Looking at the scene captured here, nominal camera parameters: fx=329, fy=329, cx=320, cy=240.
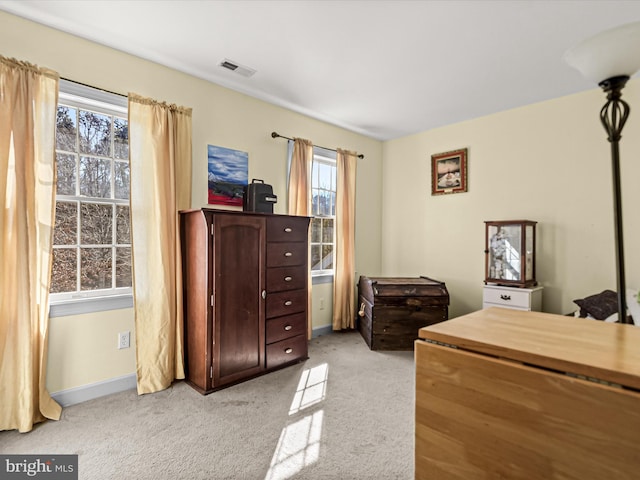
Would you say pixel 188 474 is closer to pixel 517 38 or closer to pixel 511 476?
pixel 511 476

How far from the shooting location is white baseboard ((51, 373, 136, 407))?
235cm

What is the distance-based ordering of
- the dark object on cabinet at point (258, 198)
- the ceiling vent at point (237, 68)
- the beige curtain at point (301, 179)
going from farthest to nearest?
the beige curtain at point (301, 179), the dark object on cabinet at point (258, 198), the ceiling vent at point (237, 68)

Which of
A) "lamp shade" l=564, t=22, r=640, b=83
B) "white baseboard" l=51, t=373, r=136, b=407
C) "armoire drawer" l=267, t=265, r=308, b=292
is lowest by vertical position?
"white baseboard" l=51, t=373, r=136, b=407

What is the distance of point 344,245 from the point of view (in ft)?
14.1

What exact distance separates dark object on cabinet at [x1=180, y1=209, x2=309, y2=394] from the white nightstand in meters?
2.00

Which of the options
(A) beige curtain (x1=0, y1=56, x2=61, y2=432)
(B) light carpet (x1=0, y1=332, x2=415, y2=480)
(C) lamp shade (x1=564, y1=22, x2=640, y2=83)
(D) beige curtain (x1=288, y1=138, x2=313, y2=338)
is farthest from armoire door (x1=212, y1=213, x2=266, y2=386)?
(C) lamp shade (x1=564, y1=22, x2=640, y2=83)

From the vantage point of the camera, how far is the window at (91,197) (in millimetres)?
2439

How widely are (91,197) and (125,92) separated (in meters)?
0.88

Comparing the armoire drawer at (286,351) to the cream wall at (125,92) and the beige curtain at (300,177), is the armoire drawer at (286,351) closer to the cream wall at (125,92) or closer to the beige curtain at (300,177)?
the cream wall at (125,92)

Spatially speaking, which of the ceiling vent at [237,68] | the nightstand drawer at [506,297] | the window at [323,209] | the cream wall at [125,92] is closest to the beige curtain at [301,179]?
the cream wall at [125,92]

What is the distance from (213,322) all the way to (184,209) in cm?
102

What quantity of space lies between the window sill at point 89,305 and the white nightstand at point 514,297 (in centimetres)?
344

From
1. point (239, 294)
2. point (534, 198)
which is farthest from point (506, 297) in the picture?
point (239, 294)

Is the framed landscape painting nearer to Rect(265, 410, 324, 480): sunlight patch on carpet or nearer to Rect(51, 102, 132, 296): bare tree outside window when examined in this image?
Rect(51, 102, 132, 296): bare tree outside window
